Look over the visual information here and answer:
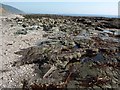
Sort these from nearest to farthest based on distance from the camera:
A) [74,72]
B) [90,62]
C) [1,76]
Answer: [1,76]
[74,72]
[90,62]

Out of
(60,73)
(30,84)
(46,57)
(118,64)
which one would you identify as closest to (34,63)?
(46,57)

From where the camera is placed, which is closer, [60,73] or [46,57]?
[60,73]

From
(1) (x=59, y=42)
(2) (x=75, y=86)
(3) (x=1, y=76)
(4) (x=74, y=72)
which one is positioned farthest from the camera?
(1) (x=59, y=42)

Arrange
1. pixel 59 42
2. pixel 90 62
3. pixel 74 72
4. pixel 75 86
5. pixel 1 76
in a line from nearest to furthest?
pixel 75 86, pixel 1 76, pixel 74 72, pixel 90 62, pixel 59 42

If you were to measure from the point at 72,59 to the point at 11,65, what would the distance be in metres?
6.55

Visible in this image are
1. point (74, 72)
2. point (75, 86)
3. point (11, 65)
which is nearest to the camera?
point (75, 86)

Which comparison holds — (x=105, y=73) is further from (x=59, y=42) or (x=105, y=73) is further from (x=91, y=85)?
(x=59, y=42)

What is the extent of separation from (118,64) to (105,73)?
3.59m

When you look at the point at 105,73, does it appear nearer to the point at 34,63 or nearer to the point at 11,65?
the point at 34,63

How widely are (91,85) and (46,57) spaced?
770cm

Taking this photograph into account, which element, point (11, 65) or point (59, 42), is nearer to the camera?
point (11, 65)

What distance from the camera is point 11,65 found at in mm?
21016

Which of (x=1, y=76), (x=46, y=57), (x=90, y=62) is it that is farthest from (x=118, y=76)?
(x=1, y=76)

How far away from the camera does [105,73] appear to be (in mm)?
19266
